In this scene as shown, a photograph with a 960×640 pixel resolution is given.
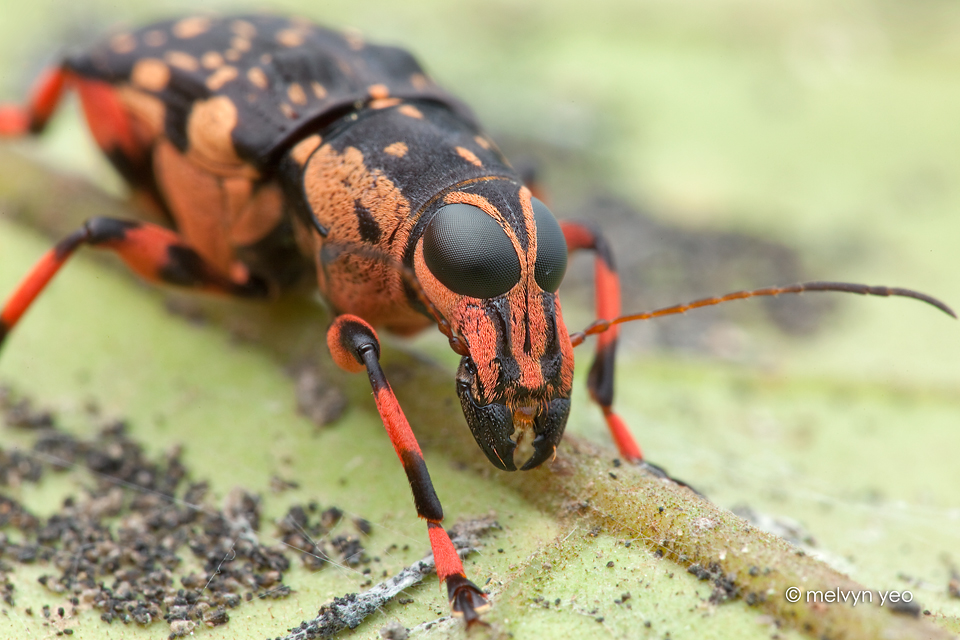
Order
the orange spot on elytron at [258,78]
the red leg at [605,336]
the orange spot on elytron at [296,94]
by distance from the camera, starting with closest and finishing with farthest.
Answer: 1. the red leg at [605,336]
2. the orange spot on elytron at [296,94]
3. the orange spot on elytron at [258,78]

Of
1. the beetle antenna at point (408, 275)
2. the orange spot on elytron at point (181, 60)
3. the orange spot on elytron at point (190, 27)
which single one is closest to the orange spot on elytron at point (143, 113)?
the orange spot on elytron at point (181, 60)

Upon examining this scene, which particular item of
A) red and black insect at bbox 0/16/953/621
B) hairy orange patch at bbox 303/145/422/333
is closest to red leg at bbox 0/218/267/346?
red and black insect at bbox 0/16/953/621

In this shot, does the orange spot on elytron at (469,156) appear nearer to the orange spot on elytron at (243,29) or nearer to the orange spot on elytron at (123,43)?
the orange spot on elytron at (243,29)

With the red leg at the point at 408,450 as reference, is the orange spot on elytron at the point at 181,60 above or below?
above

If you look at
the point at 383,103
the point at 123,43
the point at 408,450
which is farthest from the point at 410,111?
the point at 123,43

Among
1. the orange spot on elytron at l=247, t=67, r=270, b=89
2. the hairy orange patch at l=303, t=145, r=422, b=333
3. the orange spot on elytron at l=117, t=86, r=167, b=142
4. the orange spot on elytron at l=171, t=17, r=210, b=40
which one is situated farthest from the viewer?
the orange spot on elytron at l=171, t=17, r=210, b=40

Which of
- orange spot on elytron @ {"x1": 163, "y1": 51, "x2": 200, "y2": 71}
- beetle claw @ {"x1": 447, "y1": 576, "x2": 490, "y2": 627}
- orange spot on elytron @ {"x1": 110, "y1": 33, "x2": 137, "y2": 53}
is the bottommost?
beetle claw @ {"x1": 447, "y1": 576, "x2": 490, "y2": 627}

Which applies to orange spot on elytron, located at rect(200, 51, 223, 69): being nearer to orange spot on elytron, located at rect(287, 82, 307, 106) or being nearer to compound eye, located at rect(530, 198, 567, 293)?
orange spot on elytron, located at rect(287, 82, 307, 106)
